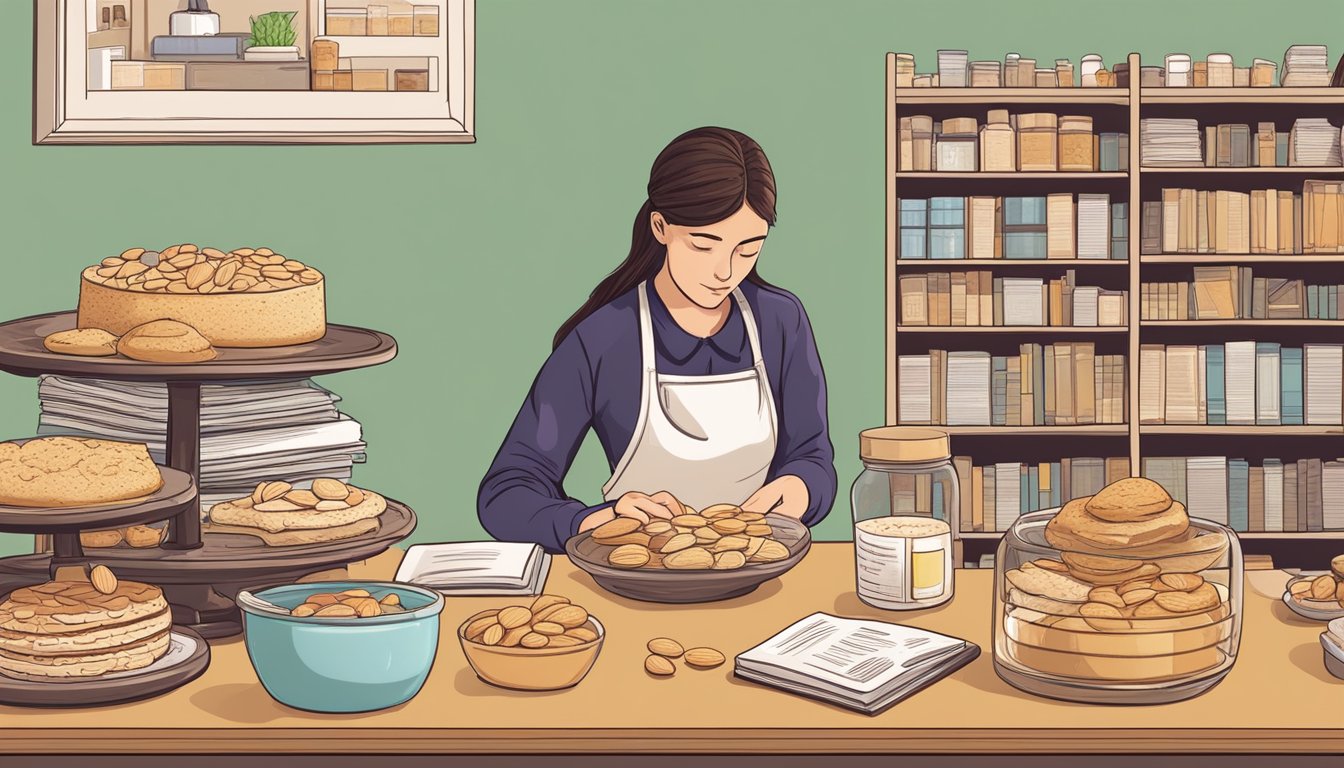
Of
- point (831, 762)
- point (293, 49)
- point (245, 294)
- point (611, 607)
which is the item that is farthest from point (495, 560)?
point (293, 49)

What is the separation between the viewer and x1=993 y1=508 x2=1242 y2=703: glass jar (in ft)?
5.07

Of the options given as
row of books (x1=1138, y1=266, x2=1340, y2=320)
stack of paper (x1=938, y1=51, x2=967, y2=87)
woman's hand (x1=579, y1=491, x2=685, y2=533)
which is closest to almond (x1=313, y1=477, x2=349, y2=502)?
woman's hand (x1=579, y1=491, x2=685, y2=533)

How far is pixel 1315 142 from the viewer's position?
4.54 m

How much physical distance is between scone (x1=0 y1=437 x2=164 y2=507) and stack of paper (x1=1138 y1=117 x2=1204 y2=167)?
146 inches

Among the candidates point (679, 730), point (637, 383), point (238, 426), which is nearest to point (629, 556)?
point (679, 730)

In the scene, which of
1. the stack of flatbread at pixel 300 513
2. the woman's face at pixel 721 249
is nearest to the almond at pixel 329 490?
the stack of flatbread at pixel 300 513

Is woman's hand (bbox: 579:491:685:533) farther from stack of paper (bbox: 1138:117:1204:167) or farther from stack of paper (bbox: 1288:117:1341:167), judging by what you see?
stack of paper (bbox: 1288:117:1341:167)

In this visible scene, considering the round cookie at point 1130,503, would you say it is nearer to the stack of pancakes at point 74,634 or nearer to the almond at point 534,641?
the almond at point 534,641

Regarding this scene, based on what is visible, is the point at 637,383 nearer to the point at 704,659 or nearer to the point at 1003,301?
the point at 704,659

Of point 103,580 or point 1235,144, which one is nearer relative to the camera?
point 103,580

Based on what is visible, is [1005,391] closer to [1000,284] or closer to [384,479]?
[1000,284]

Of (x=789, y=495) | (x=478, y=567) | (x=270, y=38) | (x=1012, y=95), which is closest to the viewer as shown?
(x=478, y=567)

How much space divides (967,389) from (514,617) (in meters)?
3.22

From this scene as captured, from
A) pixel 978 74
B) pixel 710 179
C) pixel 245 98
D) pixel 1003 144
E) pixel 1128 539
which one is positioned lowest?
pixel 1128 539
